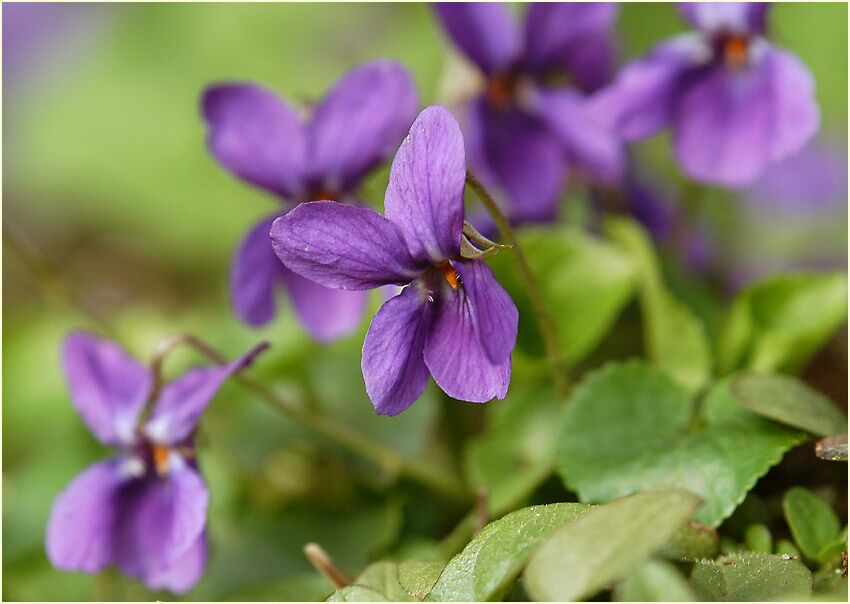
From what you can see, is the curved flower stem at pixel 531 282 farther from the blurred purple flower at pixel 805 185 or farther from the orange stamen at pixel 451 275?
the blurred purple flower at pixel 805 185

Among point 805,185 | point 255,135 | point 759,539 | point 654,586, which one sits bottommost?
point 805,185

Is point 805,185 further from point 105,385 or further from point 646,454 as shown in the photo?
point 105,385

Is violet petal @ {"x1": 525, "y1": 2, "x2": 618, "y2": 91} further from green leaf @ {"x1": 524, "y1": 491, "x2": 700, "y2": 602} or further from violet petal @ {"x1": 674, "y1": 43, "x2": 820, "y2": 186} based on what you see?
green leaf @ {"x1": 524, "y1": 491, "x2": 700, "y2": 602}

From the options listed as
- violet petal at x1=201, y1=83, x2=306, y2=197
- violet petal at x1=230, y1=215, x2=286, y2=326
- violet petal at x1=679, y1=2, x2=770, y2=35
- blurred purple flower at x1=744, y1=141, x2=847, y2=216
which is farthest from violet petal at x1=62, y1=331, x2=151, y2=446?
blurred purple flower at x1=744, y1=141, x2=847, y2=216

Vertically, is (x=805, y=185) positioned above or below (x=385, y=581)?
below

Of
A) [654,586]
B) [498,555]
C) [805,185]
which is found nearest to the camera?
[654,586]

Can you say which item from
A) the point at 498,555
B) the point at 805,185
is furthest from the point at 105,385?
the point at 805,185

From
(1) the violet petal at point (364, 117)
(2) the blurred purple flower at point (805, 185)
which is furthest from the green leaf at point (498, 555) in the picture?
(2) the blurred purple flower at point (805, 185)
